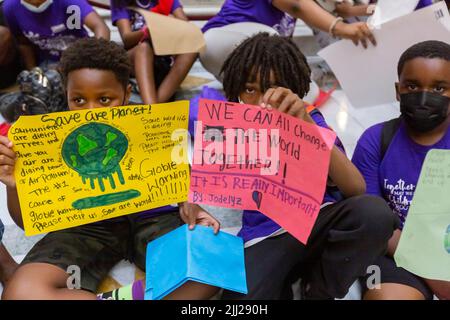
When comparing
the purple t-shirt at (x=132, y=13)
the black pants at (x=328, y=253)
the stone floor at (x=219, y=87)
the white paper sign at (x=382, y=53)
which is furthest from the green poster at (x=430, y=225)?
the purple t-shirt at (x=132, y=13)

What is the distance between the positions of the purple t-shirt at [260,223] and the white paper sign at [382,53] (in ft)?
1.67

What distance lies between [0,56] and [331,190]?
1362mm

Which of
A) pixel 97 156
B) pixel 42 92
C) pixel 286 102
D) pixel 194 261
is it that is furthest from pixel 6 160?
pixel 42 92

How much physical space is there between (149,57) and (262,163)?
0.95m

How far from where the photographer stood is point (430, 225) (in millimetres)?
870

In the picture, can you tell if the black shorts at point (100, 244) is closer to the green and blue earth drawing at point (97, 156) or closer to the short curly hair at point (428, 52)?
the green and blue earth drawing at point (97, 156)

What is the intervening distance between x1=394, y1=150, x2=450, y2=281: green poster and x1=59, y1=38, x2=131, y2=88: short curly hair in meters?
0.69

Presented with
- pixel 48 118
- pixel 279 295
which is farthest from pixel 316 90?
pixel 48 118

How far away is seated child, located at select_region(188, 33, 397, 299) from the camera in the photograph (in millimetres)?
824

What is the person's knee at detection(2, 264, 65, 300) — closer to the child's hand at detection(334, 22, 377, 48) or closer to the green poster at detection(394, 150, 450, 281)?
the green poster at detection(394, 150, 450, 281)

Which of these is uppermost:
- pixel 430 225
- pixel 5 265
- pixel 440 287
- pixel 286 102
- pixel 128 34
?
pixel 286 102

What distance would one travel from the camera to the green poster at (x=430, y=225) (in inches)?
33.7

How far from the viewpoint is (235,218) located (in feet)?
4.24

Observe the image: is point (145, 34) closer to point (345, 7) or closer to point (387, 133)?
point (345, 7)
